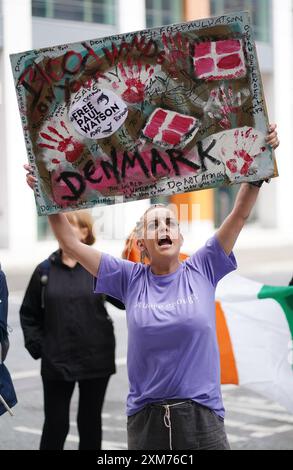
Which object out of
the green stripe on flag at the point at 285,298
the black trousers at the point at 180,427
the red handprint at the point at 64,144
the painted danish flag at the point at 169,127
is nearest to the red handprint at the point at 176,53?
the painted danish flag at the point at 169,127

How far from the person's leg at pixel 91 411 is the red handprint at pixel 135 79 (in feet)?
7.73

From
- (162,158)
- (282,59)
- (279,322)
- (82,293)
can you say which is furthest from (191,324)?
(282,59)

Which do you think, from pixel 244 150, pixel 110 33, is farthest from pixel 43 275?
pixel 110 33

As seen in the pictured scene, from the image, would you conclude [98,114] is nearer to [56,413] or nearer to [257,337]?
[56,413]

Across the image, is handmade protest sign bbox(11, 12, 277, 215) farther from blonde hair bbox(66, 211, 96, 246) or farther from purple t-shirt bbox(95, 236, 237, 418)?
blonde hair bbox(66, 211, 96, 246)

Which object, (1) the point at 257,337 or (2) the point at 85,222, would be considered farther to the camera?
(1) the point at 257,337

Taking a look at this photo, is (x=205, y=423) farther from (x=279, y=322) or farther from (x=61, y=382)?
(x=279, y=322)

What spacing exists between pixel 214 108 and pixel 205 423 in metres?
1.31

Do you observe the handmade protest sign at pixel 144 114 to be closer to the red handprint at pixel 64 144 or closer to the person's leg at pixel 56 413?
the red handprint at pixel 64 144

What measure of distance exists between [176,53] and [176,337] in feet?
3.86

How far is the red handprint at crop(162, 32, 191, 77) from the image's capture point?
12.2 ft

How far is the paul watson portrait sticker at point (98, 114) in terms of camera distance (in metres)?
3.78

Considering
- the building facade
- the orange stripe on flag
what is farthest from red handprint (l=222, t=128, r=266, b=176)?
the building facade

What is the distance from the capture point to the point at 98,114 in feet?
12.4
